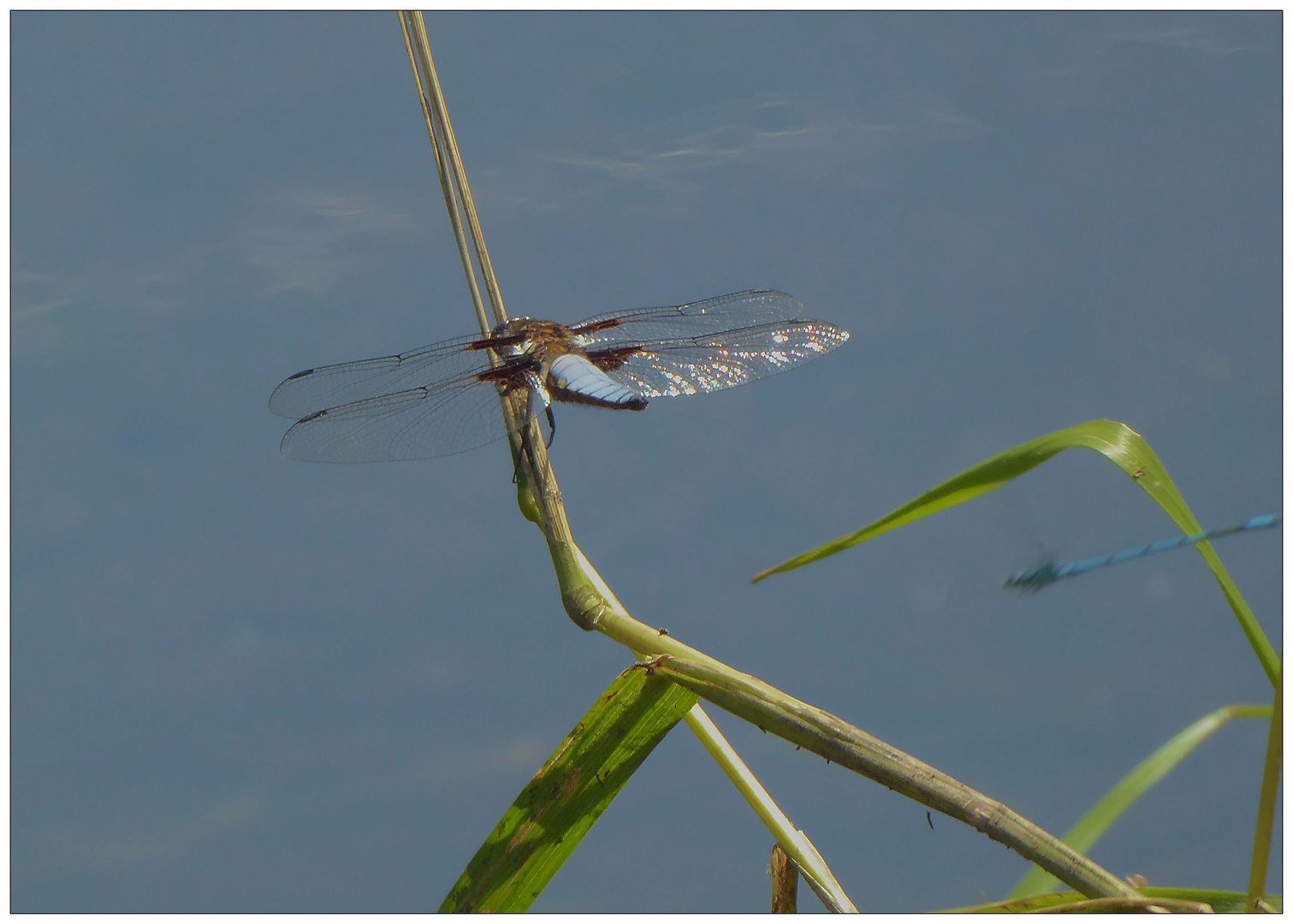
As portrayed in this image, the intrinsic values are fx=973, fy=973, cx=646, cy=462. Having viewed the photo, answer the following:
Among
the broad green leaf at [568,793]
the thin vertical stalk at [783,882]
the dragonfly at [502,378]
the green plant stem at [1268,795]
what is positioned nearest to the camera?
the green plant stem at [1268,795]

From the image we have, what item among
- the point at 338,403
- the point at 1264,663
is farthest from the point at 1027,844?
the point at 338,403

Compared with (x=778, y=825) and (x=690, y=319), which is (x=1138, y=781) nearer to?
(x=778, y=825)

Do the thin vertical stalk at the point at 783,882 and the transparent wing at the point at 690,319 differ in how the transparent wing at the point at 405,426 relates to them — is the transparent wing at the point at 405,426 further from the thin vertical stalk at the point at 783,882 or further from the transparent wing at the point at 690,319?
the thin vertical stalk at the point at 783,882

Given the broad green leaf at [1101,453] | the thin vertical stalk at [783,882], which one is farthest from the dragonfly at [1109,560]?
the thin vertical stalk at [783,882]

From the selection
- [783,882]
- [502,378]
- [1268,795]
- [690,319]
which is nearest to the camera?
[1268,795]

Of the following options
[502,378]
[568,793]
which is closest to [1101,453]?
[568,793]

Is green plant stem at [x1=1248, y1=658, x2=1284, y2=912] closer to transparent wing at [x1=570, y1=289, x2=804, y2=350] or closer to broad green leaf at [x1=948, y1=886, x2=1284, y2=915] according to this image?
broad green leaf at [x1=948, y1=886, x2=1284, y2=915]
